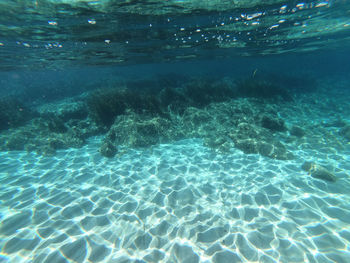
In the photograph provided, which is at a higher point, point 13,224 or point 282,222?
point 13,224

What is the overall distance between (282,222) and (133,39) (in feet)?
52.6

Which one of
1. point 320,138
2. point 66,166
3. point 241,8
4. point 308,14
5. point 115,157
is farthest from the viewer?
point 308,14

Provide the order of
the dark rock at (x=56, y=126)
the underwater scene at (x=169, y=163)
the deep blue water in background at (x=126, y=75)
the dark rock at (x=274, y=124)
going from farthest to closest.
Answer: the deep blue water in background at (x=126, y=75) → the dark rock at (x=56, y=126) → the dark rock at (x=274, y=124) → the underwater scene at (x=169, y=163)

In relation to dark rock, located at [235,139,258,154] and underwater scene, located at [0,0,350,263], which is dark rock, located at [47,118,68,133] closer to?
underwater scene, located at [0,0,350,263]

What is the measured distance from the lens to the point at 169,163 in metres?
8.44

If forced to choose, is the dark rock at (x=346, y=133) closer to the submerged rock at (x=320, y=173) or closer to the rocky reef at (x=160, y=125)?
the rocky reef at (x=160, y=125)

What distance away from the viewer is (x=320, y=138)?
11.0 m

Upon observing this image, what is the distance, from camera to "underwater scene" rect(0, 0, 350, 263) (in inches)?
176

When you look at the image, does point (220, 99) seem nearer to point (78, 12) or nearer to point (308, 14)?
point (308, 14)

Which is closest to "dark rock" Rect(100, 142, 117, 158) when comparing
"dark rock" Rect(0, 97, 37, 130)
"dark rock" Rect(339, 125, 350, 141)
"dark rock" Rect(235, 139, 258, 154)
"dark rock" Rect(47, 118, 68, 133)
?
"dark rock" Rect(47, 118, 68, 133)

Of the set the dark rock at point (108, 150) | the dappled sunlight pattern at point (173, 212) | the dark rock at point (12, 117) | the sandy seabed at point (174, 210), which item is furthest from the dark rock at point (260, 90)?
the dark rock at point (12, 117)

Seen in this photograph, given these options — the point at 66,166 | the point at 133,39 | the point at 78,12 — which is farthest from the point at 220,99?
the point at 66,166

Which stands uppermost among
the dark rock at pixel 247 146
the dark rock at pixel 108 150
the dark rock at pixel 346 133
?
the dark rock at pixel 108 150

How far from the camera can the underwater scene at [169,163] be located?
448 centimetres
